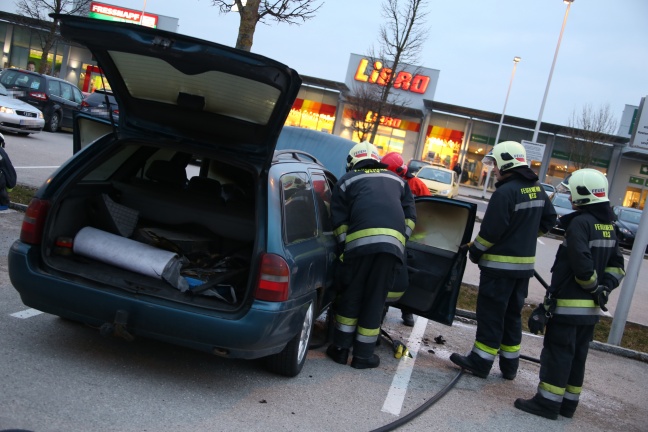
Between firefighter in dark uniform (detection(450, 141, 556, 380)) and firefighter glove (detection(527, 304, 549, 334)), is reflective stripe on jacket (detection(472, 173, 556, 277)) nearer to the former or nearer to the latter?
firefighter in dark uniform (detection(450, 141, 556, 380))

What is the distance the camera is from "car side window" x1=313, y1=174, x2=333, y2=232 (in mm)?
5355

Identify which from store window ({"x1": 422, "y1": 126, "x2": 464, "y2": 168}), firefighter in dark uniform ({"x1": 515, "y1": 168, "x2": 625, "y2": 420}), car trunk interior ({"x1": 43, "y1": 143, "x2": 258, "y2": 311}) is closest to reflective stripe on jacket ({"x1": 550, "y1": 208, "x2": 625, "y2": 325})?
firefighter in dark uniform ({"x1": 515, "y1": 168, "x2": 625, "y2": 420})

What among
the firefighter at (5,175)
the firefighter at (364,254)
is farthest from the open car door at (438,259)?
the firefighter at (5,175)

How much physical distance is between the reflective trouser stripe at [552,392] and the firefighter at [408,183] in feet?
4.35

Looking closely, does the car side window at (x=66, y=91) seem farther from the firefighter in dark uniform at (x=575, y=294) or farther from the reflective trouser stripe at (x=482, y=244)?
the firefighter in dark uniform at (x=575, y=294)

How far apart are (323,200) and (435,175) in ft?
64.1

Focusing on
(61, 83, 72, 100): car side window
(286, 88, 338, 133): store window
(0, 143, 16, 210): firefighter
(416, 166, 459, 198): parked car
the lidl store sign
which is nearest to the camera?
(0, 143, 16, 210): firefighter

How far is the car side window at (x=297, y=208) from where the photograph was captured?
4.53 metres

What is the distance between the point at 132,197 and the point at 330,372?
6.74ft

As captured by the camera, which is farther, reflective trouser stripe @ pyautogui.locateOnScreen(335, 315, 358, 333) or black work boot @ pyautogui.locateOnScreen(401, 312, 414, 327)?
black work boot @ pyautogui.locateOnScreen(401, 312, 414, 327)

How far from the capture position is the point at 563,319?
523 centimetres

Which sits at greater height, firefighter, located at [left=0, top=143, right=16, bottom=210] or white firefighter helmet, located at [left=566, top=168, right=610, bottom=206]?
white firefighter helmet, located at [left=566, top=168, right=610, bottom=206]

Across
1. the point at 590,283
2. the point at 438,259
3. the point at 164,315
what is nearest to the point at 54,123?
the point at 438,259

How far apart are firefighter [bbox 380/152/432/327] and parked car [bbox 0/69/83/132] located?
14.1 metres
